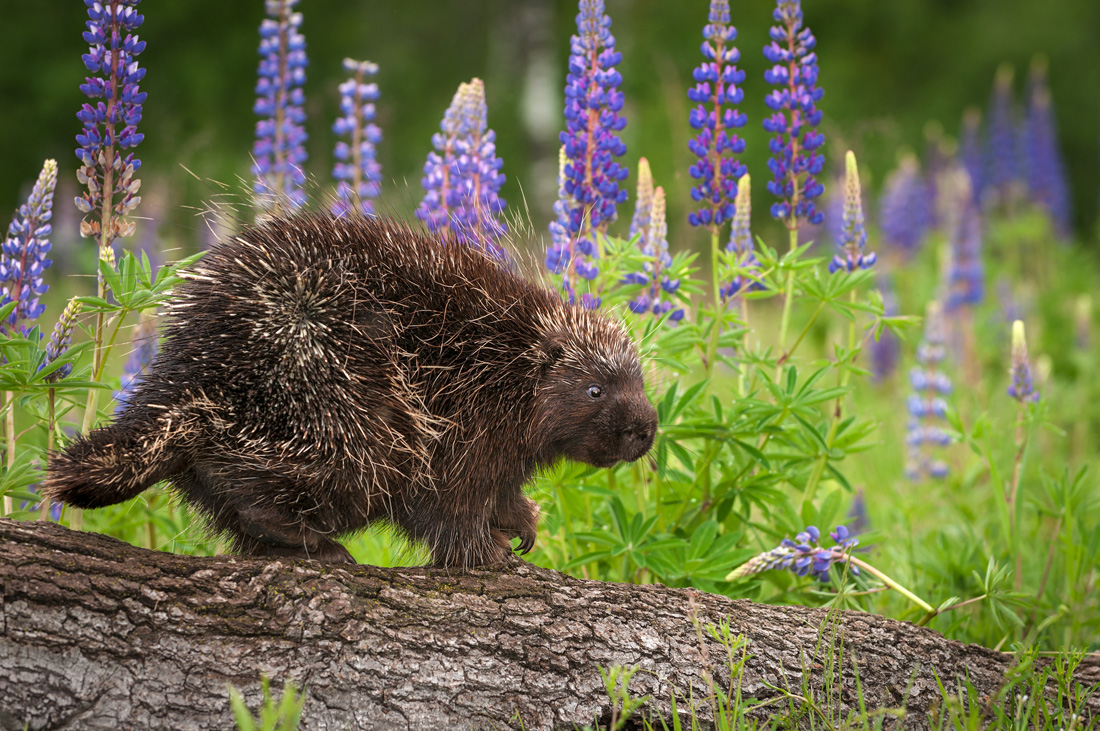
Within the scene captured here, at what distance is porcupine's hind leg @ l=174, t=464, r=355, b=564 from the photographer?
276 centimetres

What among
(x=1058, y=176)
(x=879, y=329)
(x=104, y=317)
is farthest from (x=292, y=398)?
(x=1058, y=176)

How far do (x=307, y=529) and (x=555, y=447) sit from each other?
0.83 m

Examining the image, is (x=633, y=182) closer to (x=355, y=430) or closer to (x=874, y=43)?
(x=874, y=43)

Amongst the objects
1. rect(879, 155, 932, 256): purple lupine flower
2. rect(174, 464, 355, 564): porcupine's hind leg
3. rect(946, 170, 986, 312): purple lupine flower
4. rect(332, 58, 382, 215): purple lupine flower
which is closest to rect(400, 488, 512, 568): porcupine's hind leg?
rect(174, 464, 355, 564): porcupine's hind leg

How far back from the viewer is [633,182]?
14.5m

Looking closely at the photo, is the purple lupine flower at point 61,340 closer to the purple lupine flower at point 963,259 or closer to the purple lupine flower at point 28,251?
the purple lupine flower at point 28,251

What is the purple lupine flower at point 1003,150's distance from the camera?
11.7 meters

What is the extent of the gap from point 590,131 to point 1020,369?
7.31ft

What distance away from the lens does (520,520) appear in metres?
3.29

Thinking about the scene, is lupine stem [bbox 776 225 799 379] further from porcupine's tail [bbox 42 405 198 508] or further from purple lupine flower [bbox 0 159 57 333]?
purple lupine flower [bbox 0 159 57 333]

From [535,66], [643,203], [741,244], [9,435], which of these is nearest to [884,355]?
[741,244]

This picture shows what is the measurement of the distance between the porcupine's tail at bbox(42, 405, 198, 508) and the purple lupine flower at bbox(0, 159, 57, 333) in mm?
979

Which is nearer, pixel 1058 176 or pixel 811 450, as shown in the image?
pixel 811 450

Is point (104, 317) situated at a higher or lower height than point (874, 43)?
lower
